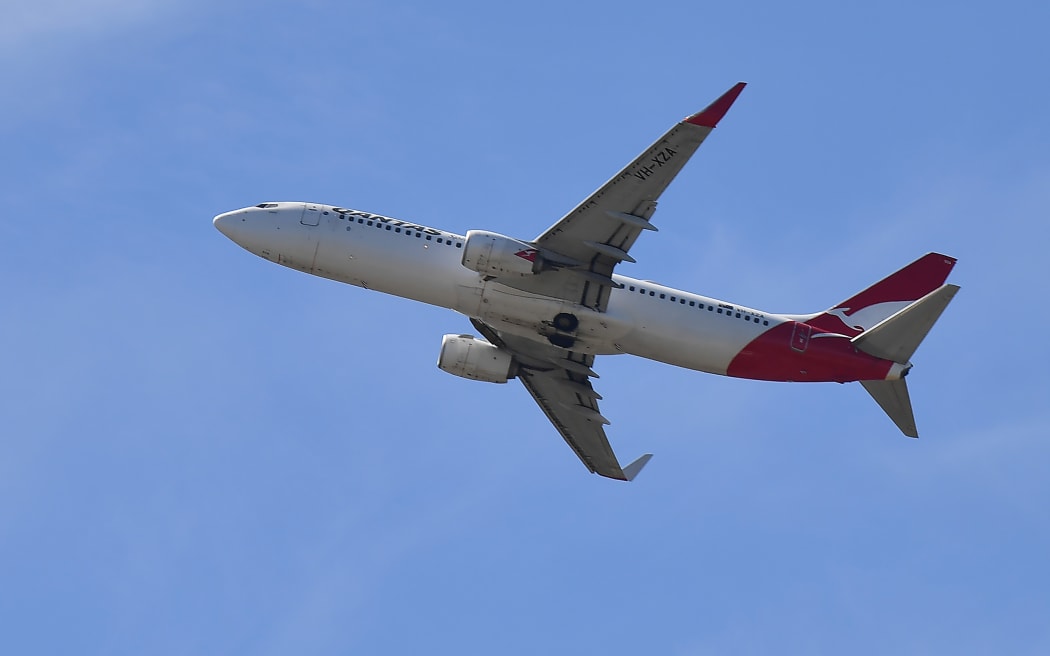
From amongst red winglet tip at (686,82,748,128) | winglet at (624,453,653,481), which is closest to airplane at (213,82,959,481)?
red winglet tip at (686,82,748,128)

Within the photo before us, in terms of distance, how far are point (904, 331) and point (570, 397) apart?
1499 cm

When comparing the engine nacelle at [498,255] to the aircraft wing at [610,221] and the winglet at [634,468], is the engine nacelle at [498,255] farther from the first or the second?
the winglet at [634,468]

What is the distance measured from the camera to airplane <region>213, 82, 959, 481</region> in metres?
48.2

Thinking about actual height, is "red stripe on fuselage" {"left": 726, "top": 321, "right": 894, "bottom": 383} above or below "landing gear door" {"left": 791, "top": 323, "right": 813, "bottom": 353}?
below

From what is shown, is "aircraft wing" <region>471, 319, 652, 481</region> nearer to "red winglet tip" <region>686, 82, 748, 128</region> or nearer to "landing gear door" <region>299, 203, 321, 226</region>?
"landing gear door" <region>299, 203, 321, 226</region>

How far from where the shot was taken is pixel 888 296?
178ft

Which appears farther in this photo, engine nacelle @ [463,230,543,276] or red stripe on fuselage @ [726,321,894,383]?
red stripe on fuselage @ [726,321,894,383]

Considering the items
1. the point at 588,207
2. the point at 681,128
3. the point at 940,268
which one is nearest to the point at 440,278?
the point at 588,207

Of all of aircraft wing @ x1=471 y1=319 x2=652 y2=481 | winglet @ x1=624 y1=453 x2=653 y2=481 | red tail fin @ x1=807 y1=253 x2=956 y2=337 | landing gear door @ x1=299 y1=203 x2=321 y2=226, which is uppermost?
red tail fin @ x1=807 y1=253 x2=956 y2=337

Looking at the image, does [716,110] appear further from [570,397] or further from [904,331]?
[570,397]

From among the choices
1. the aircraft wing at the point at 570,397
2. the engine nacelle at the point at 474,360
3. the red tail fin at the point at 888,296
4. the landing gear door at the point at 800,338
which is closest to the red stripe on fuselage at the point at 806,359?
the landing gear door at the point at 800,338

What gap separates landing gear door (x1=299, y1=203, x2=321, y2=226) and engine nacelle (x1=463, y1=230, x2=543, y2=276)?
6.79 meters

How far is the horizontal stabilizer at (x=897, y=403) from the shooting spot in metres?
51.3

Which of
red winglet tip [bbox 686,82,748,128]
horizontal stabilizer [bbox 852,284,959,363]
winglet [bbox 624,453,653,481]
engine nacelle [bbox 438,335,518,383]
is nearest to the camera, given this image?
red winglet tip [bbox 686,82,748,128]
